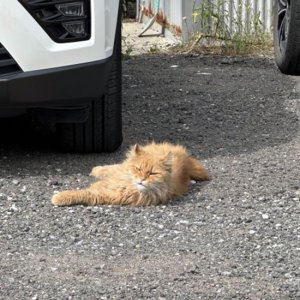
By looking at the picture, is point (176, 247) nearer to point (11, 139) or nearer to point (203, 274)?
point (203, 274)

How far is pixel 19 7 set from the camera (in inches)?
194

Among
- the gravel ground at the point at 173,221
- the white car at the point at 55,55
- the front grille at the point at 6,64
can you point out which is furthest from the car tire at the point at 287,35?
the front grille at the point at 6,64

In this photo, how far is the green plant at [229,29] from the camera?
31.2 ft

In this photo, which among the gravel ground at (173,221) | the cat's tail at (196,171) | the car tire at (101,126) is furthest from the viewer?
the car tire at (101,126)

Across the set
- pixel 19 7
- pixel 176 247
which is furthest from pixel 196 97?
pixel 176 247

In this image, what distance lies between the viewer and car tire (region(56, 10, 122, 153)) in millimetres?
5625

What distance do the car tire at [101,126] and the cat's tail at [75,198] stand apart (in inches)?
35.0

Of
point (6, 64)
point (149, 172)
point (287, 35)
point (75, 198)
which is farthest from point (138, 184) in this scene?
point (287, 35)

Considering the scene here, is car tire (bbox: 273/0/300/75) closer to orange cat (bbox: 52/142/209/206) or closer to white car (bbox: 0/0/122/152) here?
white car (bbox: 0/0/122/152)

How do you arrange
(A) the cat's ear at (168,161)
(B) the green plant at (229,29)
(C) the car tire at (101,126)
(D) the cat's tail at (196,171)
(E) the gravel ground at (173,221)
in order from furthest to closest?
(B) the green plant at (229,29), (C) the car tire at (101,126), (D) the cat's tail at (196,171), (A) the cat's ear at (168,161), (E) the gravel ground at (173,221)

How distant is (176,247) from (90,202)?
73cm

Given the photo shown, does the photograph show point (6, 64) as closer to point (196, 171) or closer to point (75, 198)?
point (75, 198)

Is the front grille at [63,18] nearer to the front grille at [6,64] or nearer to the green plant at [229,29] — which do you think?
the front grille at [6,64]

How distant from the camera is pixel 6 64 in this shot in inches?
197
